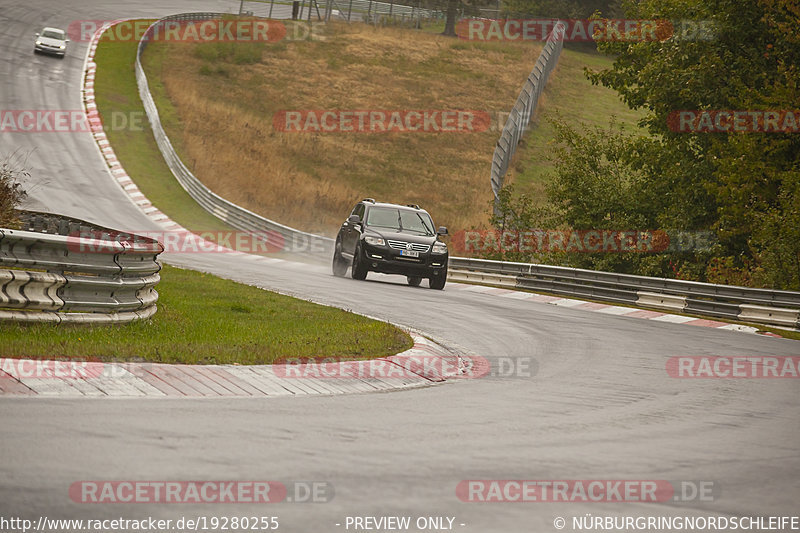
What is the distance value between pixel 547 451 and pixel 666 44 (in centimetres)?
2350

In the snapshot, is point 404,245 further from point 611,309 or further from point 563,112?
point 563,112

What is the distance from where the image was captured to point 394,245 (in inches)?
839

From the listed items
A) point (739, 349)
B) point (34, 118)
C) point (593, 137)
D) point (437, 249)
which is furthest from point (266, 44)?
point (739, 349)

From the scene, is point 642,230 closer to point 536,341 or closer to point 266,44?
point 536,341

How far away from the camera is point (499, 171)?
1657 inches

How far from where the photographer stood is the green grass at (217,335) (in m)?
8.49

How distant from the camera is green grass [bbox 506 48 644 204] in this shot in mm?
47719

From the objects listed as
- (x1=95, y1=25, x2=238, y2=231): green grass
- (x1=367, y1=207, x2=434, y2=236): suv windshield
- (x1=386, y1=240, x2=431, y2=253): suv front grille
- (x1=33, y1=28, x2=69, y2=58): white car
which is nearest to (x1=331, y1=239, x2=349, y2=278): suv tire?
(x1=367, y1=207, x2=434, y2=236): suv windshield

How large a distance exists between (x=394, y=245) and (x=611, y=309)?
4.89 meters

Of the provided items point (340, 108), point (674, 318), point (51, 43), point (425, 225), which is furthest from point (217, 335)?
point (340, 108)

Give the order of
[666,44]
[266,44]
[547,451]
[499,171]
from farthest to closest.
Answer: [266,44], [499,171], [666,44], [547,451]

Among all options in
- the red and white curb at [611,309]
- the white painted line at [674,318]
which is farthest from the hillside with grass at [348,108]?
the white painted line at [674,318]

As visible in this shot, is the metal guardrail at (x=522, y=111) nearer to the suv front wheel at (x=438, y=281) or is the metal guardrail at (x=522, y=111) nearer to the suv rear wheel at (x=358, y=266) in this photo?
the suv front wheel at (x=438, y=281)

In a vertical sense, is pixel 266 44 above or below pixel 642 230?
above
